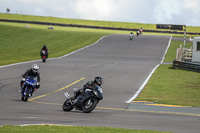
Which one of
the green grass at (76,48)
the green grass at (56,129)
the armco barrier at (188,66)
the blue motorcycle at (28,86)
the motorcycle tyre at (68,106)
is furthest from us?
the armco barrier at (188,66)

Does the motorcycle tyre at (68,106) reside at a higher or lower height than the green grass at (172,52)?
lower

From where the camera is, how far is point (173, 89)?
23406mm

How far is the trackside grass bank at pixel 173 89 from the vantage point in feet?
63.2

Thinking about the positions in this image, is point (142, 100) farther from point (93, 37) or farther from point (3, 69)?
point (93, 37)

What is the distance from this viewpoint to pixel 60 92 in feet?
69.0

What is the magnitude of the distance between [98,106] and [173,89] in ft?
26.8

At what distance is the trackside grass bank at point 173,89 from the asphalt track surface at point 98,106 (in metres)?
0.89

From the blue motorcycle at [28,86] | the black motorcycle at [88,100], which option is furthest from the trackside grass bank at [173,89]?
the black motorcycle at [88,100]

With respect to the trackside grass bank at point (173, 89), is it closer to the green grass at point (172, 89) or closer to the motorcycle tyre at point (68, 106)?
the green grass at point (172, 89)

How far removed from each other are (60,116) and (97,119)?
1.15 metres

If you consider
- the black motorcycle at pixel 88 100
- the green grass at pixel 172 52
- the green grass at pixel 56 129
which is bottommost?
the green grass at pixel 56 129

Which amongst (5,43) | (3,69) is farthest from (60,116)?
(5,43)

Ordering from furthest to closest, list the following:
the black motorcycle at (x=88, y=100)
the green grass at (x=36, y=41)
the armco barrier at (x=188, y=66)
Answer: the green grass at (x=36, y=41) → the armco barrier at (x=188, y=66) → the black motorcycle at (x=88, y=100)

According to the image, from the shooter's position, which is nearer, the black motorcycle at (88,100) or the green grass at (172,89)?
the black motorcycle at (88,100)
